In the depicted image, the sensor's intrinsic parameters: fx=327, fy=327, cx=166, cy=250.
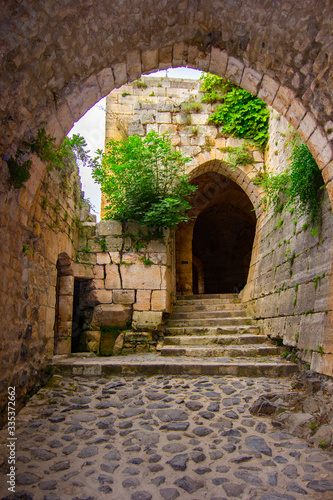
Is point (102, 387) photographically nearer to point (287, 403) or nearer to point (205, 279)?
point (287, 403)

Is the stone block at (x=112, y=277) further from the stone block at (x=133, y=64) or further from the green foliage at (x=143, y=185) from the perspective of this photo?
the stone block at (x=133, y=64)

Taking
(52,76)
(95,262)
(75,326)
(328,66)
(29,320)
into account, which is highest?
(328,66)

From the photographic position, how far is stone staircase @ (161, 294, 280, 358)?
4980 mm

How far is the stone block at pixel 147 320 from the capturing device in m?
6.00

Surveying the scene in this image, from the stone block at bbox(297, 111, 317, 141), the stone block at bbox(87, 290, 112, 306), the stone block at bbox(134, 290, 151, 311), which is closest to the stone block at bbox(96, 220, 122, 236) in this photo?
the stone block at bbox(87, 290, 112, 306)

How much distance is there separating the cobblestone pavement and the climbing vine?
563 centimetres

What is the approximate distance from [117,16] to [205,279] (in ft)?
47.3

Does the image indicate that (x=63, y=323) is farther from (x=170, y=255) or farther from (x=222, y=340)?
(x=170, y=255)

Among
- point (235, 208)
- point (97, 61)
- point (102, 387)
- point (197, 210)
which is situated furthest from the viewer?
point (235, 208)

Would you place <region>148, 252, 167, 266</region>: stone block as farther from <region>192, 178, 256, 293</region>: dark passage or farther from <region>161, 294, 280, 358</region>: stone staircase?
<region>192, 178, 256, 293</region>: dark passage

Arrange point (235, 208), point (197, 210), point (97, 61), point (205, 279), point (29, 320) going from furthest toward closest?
point (205, 279) → point (235, 208) → point (197, 210) → point (29, 320) → point (97, 61)

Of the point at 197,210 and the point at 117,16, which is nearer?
the point at 117,16

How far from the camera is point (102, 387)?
3918mm

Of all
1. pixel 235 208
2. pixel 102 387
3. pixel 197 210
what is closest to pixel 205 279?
pixel 235 208
